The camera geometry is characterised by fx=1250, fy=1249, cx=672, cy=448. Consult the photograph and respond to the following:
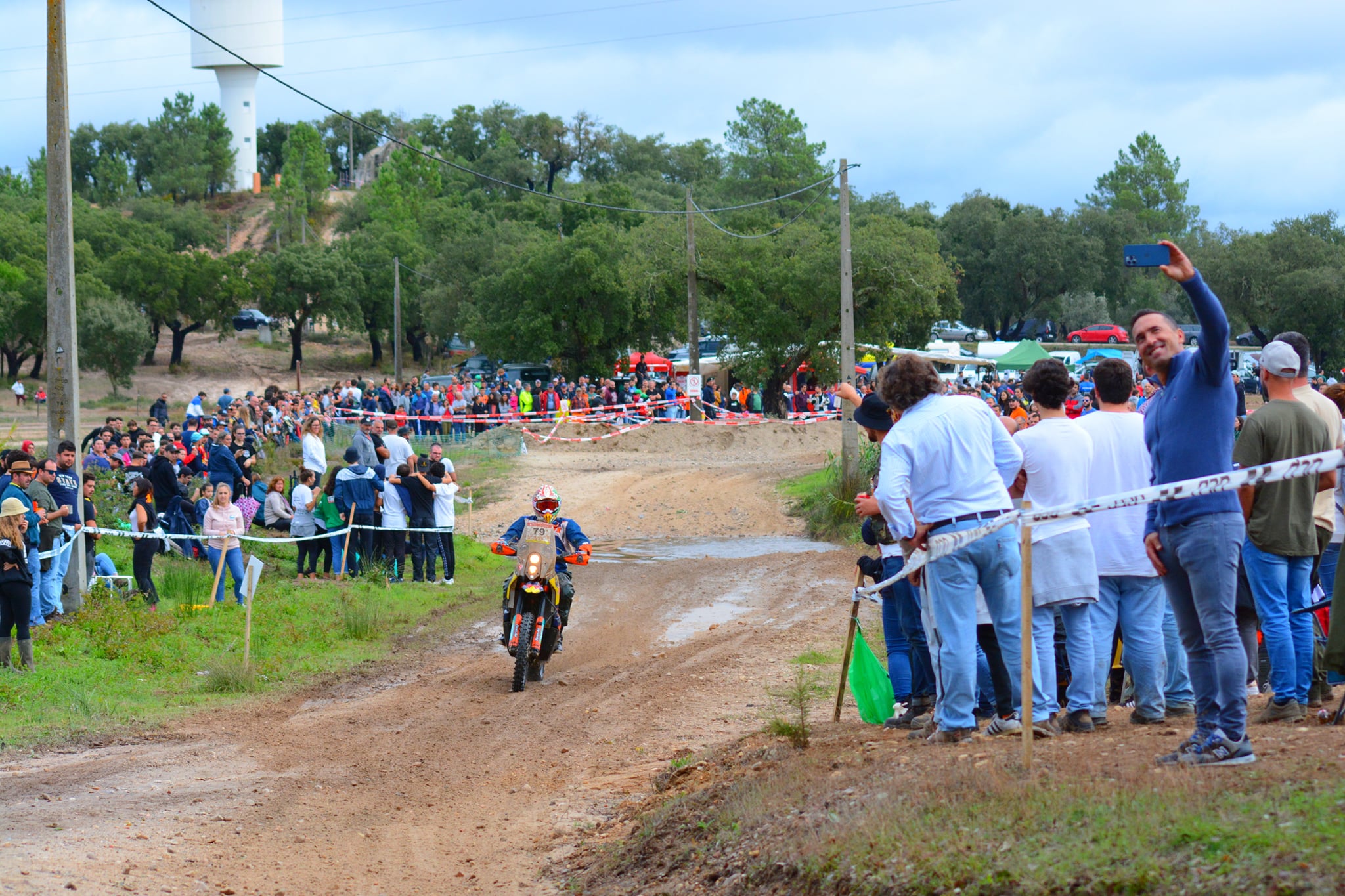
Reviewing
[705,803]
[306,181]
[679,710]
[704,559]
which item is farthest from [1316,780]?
[306,181]

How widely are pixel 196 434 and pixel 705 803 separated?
1865cm

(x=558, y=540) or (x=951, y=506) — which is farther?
(x=558, y=540)

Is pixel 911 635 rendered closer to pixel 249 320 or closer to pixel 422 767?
pixel 422 767

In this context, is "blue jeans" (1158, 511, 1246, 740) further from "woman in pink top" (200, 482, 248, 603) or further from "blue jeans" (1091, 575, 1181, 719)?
"woman in pink top" (200, 482, 248, 603)

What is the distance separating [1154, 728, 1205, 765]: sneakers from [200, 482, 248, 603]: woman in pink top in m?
12.3

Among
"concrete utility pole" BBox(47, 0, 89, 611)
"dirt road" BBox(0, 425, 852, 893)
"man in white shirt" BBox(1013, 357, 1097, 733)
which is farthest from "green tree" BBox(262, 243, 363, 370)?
"man in white shirt" BBox(1013, 357, 1097, 733)

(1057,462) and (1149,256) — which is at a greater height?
(1149,256)

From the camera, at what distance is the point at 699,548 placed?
2291 centimetres

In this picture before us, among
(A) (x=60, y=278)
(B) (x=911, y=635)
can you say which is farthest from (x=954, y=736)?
(A) (x=60, y=278)

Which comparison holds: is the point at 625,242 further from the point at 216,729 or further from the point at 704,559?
the point at 216,729

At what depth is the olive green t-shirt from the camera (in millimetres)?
6254

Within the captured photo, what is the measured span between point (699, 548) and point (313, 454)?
7.03 meters

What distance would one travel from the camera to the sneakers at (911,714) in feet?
24.8

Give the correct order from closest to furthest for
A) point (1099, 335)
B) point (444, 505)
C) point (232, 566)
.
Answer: point (232, 566), point (444, 505), point (1099, 335)
